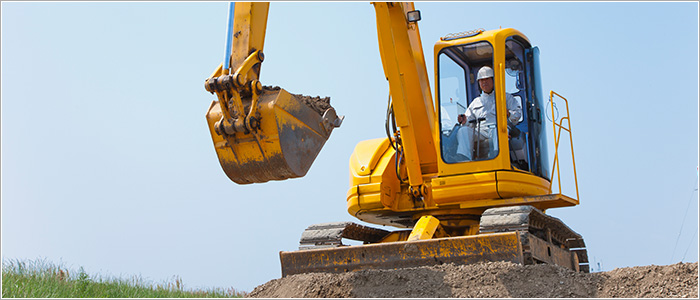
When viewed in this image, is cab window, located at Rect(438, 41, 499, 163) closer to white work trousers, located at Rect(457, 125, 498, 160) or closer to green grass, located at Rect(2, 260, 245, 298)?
white work trousers, located at Rect(457, 125, 498, 160)

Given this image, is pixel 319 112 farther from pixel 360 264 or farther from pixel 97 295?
pixel 97 295

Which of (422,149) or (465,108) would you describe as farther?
(422,149)

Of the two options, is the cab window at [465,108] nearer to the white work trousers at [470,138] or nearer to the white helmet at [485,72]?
the white work trousers at [470,138]

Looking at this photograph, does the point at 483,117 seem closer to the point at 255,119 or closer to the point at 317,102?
the point at 317,102

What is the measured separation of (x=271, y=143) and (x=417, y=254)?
5.60 ft

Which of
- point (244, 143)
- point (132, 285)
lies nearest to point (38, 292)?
point (132, 285)

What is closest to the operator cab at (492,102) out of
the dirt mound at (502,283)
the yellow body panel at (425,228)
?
the yellow body panel at (425,228)

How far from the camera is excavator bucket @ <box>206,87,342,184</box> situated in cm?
586

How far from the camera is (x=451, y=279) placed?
6.04m

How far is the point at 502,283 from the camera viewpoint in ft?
19.3

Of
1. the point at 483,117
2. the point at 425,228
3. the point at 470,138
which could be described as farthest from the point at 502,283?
the point at 483,117


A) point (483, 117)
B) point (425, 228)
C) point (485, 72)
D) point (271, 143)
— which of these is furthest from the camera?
point (485, 72)

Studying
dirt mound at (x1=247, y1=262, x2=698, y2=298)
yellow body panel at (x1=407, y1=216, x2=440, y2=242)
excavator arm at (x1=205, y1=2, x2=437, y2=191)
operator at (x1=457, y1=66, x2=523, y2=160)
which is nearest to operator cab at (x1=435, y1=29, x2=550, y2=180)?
operator at (x1=457, y1=66, x2=523, y2=160)

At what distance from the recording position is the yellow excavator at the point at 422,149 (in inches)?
236
